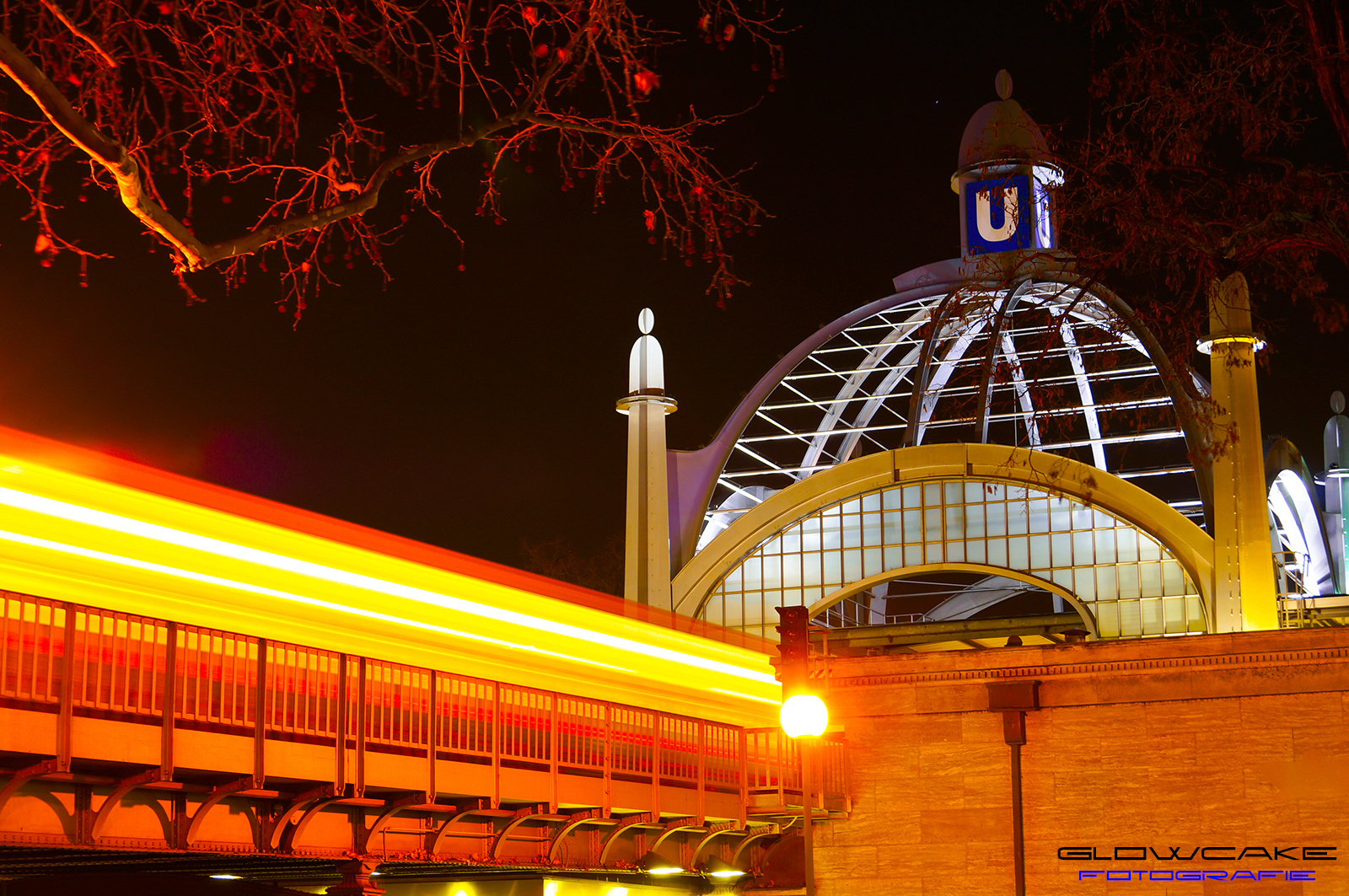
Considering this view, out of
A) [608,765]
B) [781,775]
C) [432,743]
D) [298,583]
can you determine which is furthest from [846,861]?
[298,583]

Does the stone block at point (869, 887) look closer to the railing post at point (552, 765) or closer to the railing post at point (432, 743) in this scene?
the railing post at point (552, 765)

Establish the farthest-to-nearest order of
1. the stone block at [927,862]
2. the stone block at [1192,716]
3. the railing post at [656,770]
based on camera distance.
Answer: the stone block at [927,862] < the stone block at [1192,716] < the railing post at [656,770]

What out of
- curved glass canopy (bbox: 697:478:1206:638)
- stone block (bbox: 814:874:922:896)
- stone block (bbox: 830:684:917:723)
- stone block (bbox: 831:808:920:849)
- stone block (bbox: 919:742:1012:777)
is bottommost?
stone block (bbox: 814:874:922:896)

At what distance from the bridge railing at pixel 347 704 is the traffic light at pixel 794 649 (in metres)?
3.14

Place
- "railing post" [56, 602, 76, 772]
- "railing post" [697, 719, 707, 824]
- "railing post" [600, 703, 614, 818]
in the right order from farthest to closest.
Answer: "railing post" [697, 719, 707, 824]
"railing post" [600, 703, 614, 818]
"railing post" [56, 602, 76, 772]

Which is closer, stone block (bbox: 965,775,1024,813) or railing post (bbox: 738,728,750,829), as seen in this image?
railing post (bbox: 738,728,750,829)

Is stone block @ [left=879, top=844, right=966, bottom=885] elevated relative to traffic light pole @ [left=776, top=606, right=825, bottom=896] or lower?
lower

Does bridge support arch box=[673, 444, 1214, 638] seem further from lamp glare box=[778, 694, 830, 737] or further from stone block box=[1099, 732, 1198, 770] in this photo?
lamp glare box=[778, 694, 830, 737]

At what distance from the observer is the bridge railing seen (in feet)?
39.9

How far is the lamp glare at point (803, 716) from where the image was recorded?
1440 cm

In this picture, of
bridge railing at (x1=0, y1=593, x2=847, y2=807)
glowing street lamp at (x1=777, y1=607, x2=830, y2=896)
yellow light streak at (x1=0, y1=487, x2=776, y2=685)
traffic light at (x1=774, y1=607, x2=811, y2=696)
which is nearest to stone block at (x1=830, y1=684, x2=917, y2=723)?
bridge railing at (x1=0, y1=593, x2=847, y2=807)

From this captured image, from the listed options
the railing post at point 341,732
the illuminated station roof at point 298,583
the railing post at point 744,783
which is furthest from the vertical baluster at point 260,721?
the railing post at point 744,783

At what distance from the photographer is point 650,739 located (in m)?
20.0

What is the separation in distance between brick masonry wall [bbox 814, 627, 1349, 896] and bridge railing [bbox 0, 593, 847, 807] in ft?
3.36
